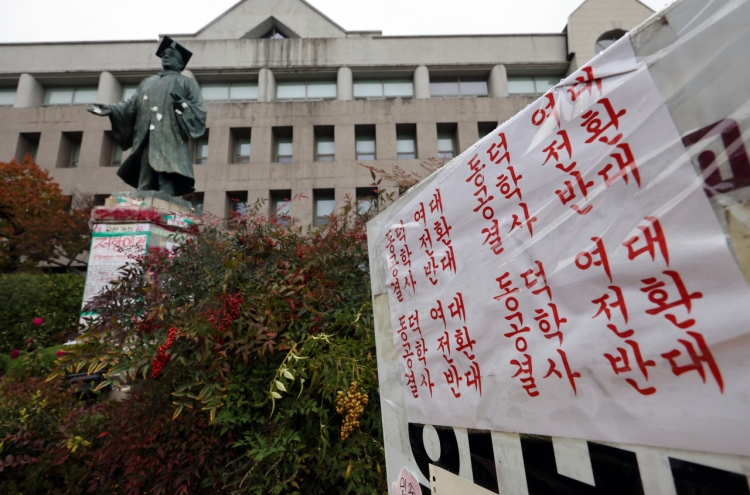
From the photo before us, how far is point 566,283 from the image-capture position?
940 millimetres

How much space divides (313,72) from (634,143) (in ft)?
57.6

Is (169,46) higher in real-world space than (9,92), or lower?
lower

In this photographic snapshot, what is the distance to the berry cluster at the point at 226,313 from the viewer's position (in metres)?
1.84

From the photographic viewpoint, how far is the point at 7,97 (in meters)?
16.3

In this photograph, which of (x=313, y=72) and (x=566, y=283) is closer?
(x=566, y=283)

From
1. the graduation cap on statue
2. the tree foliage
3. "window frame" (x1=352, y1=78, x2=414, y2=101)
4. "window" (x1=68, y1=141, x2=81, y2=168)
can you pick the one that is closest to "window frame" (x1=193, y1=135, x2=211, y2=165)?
"window" (x1=68, y1=141, x2=81, y2=168)

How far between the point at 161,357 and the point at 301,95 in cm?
1662

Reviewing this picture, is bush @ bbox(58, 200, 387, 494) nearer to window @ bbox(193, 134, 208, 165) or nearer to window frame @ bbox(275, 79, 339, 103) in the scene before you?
window @ bbox(193, 134, 208, 165)

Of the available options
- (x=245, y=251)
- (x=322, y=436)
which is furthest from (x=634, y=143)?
(x=245, y=251)

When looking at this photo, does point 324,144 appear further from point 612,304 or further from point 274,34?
point 612,304

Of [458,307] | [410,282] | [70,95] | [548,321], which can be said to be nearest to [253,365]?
[410,282]

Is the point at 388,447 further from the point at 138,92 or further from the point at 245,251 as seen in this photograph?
the point at 138,92

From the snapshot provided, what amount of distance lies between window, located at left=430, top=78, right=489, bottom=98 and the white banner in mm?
16963

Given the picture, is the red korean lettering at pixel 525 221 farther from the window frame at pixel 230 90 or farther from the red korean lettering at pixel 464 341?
the window frame at pixel 230 90
